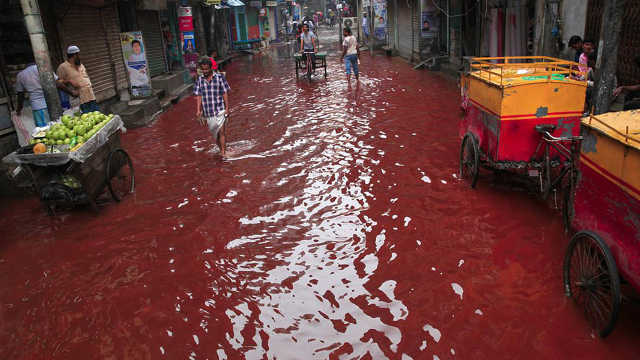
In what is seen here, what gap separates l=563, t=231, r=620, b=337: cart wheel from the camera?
11.4ft

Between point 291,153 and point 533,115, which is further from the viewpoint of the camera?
point 291,153

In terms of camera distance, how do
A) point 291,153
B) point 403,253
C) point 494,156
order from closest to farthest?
point 403,253 < point 494,156 < point 291,153

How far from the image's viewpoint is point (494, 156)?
20.0ft

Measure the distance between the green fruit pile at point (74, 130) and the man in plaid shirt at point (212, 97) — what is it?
195cm

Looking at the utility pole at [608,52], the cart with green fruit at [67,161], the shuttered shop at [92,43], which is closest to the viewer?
the utility pole at [608,52]

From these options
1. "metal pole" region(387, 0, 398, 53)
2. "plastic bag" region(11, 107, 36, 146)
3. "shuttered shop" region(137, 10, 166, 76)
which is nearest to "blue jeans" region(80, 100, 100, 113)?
"plastic bag" region(11, 107, 36, 146)

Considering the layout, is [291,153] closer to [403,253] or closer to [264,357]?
[403,253]

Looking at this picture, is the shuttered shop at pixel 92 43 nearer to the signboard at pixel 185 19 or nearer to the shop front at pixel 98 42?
the shop front at pixel 98 42

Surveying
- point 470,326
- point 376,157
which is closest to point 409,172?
point 376,157

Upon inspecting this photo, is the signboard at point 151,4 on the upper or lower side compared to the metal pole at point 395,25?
upper

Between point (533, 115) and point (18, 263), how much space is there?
20.6 ft

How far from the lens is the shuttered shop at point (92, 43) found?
1175 cm

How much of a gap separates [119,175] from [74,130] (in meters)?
1.34

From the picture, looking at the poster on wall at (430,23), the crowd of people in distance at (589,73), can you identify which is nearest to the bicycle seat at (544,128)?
the crowd of people in distance at (589,73)
